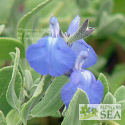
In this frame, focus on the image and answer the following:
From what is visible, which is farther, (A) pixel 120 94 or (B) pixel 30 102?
(A) pixel 120 94

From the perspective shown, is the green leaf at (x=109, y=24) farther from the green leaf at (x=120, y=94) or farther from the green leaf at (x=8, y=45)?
the green leaf at (x=120, y=94)

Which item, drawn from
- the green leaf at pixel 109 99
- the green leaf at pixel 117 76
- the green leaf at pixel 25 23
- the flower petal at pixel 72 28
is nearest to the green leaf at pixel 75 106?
the green leaf at pixel 109 99

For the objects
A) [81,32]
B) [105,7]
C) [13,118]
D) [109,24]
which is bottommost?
[13,118]

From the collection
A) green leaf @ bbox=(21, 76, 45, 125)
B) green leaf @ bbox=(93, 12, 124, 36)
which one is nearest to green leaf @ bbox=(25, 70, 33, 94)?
green leaf @ bbox=(21, 76, 45, 125)

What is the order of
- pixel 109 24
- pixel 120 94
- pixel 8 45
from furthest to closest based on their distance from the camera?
pixel 109 24 → pixel 8 45 → pixel 120 94

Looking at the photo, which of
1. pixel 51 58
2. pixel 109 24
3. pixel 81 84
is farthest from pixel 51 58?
pixel 109 24

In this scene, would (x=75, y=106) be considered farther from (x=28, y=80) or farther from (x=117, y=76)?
(x=117, y=76)

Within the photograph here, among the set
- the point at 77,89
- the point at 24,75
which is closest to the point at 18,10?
the point at 24,75
